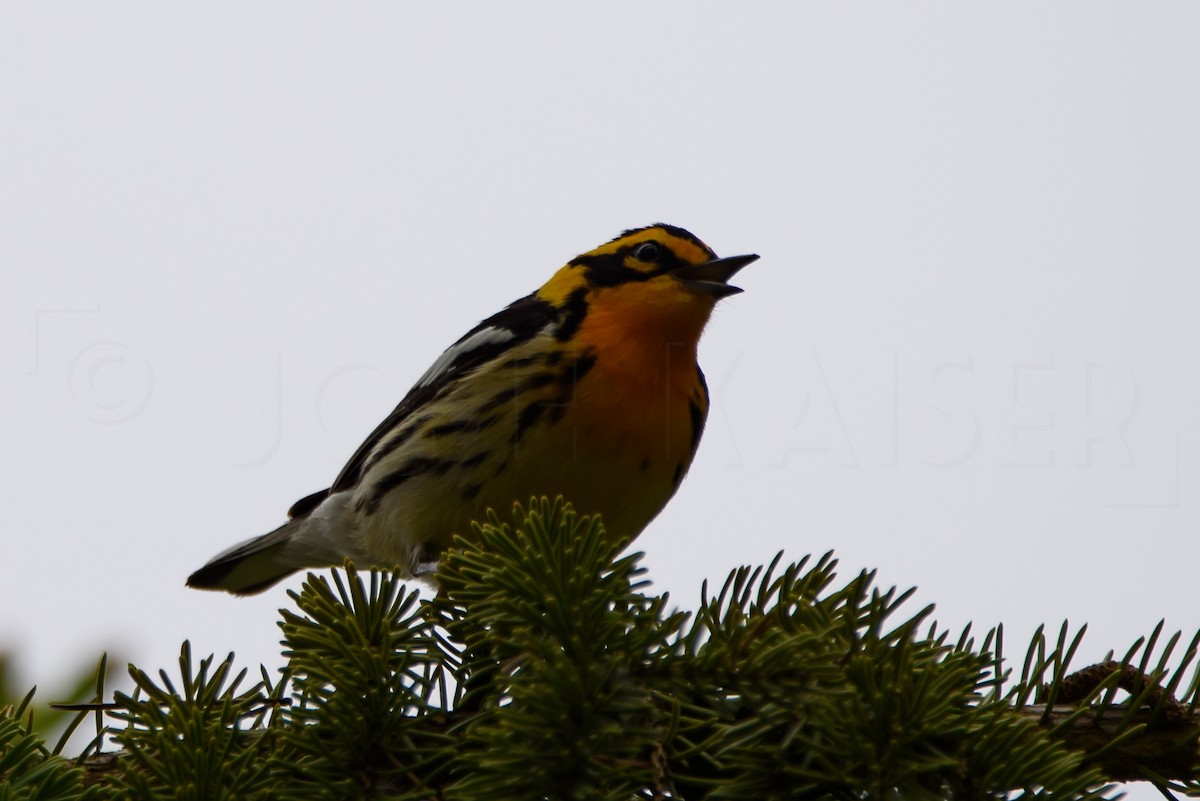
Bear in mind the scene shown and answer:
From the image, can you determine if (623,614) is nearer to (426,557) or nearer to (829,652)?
(829,652)

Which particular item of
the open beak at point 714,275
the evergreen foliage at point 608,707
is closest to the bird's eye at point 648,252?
the open beak at point 714,275

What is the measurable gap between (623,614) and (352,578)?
1.88 feet

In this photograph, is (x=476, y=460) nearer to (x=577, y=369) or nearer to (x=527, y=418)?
(x=527, y=418)

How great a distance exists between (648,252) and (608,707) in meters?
3.35

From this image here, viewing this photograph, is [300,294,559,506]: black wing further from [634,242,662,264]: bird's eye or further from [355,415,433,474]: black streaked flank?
[634,242,662,264]: bird's eye

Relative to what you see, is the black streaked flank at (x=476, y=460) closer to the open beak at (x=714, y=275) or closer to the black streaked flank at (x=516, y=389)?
the black streaked flank at (x=516, y=389)

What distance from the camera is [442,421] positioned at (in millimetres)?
4445

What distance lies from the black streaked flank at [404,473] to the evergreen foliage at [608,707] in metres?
2.01

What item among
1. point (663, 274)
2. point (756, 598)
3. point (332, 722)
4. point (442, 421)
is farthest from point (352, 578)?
point (663, 274)

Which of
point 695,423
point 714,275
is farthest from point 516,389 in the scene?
point 714,275

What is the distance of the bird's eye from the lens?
491cm

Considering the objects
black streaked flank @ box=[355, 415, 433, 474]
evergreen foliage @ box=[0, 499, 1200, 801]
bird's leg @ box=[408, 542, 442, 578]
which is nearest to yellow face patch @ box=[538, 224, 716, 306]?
black streaked flank @ box=[355, 415, 433, 474]

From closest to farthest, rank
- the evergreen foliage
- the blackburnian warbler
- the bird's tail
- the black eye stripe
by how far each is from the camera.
A: the evergreen foliage < the blackburnian warbler < the black eye stripe < the bird's tail

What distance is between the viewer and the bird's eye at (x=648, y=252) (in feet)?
16.1
